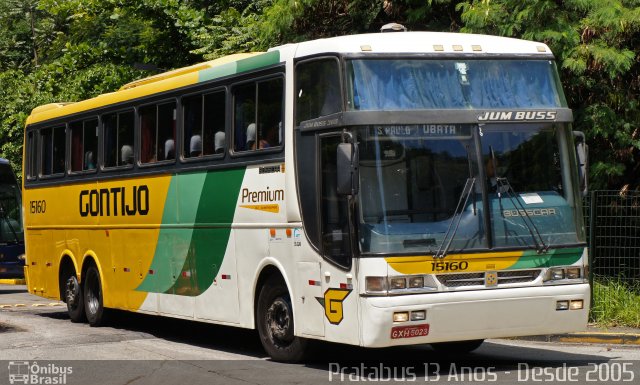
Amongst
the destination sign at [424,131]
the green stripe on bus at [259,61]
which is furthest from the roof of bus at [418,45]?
the destination sign at [424,131]

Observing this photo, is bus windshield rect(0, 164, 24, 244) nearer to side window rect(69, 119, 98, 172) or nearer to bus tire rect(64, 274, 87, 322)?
bus tire rect(64, 274, 87, 322)

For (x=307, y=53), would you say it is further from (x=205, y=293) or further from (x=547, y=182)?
(x=205, y=293)

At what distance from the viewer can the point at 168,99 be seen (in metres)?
16.0

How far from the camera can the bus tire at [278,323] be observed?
13.0 metres

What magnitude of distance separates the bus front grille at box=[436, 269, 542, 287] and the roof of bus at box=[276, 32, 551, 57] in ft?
7.42

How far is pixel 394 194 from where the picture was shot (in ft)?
38.2

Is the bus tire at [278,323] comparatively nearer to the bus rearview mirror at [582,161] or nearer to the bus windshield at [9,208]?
the bus rearview mirror at [582,161]

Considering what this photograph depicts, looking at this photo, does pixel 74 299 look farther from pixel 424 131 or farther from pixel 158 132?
pixel 424 131

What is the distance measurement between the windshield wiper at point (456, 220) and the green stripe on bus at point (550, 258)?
2.32 feet

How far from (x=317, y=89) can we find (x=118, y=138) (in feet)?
19.0

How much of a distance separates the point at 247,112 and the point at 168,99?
7.85ft

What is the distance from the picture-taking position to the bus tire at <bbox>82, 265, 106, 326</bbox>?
1830cm

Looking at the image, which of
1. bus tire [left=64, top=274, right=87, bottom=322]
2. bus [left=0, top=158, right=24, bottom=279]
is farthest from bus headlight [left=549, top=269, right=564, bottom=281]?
bus [left=0, top=158, right=24, bottom=279]

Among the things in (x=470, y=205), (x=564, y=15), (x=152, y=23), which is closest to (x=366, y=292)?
(x=470, y=205)
